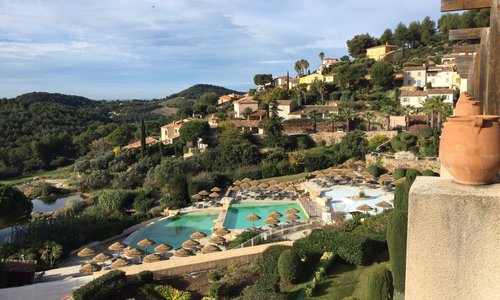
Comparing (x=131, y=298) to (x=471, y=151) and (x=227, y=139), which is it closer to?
(x=471, y=151)

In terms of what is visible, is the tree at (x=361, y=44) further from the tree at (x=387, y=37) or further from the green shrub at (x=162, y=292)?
the green shrub at (x=162, y=292)

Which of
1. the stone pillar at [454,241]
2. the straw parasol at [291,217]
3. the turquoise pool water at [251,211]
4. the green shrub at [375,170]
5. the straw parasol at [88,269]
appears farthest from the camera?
the green shrub at [375,170]

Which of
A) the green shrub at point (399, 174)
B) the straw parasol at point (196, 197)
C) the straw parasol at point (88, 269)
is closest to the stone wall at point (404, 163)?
the green shrub at point (399, 174)

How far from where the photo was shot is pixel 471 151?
2281 mm

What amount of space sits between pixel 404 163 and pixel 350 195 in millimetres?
9050

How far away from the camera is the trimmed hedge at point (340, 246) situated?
13.6 meters

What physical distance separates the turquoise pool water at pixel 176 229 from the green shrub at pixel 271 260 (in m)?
9.71

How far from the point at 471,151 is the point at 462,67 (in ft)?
25.5

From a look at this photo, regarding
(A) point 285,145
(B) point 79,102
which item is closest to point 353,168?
(A) point 285,145

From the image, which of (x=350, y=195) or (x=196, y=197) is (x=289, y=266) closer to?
(x=350, y=195)

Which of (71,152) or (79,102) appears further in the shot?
(79,102)

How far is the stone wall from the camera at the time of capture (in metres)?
33.2

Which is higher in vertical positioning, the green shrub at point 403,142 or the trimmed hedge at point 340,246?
the green shrub at point 403,142

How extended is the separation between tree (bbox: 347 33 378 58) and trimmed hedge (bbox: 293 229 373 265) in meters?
75.6
